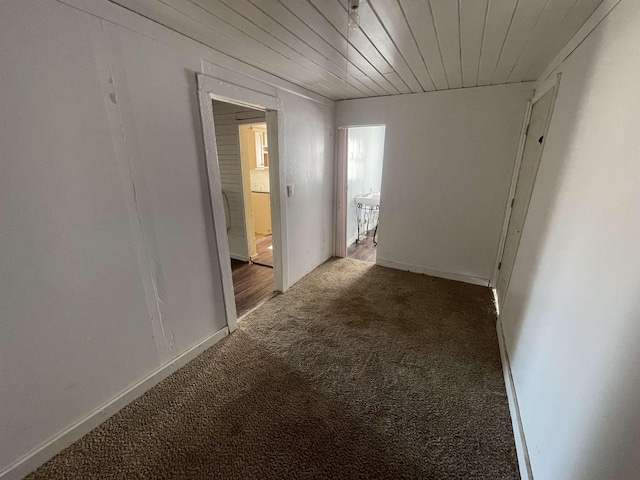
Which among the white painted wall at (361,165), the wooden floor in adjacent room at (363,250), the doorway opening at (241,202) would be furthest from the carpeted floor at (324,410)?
the white painted wall at (361,165)

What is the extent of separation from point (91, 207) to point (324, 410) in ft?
5.65

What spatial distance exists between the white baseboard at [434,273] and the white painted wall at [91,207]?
2.55 metres

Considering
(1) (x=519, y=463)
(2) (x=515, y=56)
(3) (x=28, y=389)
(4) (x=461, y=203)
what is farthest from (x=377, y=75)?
(3) (x=28, y=389)

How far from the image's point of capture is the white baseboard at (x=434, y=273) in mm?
3136

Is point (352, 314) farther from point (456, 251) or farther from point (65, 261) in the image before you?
point (65, 261)

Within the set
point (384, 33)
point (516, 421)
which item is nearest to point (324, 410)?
point (516, 421)

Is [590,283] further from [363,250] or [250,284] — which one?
[363,250]

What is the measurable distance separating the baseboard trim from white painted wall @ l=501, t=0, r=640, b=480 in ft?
0.15

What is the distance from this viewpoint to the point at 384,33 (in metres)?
1.51

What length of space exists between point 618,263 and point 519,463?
3.70 feet

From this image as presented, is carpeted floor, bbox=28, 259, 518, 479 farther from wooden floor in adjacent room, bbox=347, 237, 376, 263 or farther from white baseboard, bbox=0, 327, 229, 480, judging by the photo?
wooden floor in adjacent room, bbox=347, 237, 376, 263

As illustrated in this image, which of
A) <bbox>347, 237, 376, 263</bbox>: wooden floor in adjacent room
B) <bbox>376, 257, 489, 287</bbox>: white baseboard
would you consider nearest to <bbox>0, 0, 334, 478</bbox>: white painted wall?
<bbox>376, 257, 489, 287</bbox>: white baseboard

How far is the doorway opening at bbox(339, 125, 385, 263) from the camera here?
4215mm

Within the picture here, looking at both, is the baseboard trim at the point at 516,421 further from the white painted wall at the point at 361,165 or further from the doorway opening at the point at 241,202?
the white painted wall at the point at 361,165
